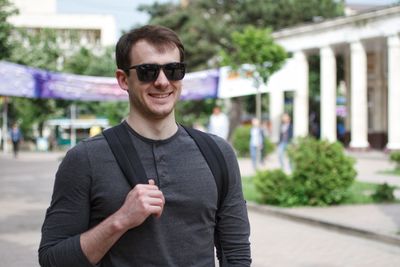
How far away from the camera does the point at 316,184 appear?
14.5m

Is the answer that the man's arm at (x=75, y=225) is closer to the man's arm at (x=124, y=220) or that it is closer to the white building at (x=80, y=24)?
the man's arm at (x=124, y=220)

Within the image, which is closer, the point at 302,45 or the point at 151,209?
the point at 151,209

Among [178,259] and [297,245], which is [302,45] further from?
[178,259]

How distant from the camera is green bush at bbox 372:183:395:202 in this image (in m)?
15.0

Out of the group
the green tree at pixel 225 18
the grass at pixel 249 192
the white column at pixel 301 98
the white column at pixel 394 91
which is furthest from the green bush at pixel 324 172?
the green tree at pixel 225 18

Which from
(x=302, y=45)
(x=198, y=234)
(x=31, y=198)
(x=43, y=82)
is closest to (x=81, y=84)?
(x=43, y=82)

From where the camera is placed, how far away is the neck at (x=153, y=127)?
2.66 metres

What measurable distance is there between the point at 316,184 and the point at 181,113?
3714 centimetres

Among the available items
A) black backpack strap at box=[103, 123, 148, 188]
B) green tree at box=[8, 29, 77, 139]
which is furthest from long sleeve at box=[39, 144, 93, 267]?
green tree at box=[8, 29, 77, 139]

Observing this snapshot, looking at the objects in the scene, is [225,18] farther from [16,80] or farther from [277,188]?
[277,188]

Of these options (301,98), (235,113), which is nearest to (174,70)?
(301,98)

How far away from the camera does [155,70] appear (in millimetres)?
2658

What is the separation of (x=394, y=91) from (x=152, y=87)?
3233cm

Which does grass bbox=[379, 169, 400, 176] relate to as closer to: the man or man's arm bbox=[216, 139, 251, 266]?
man's arm bbox=[216, 139, 251, 266]
